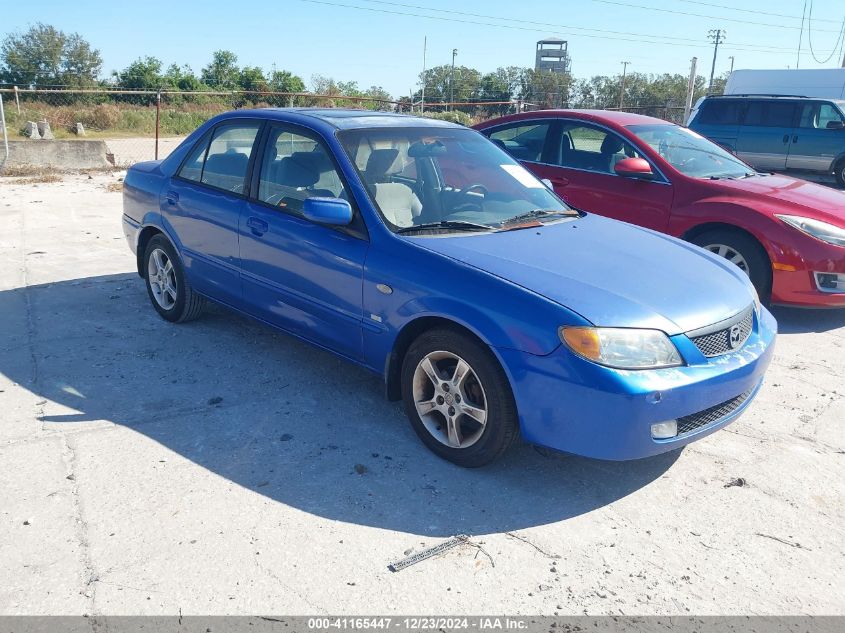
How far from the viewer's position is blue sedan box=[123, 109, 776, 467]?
3.05m

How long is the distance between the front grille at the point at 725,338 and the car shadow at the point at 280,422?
2.26ft

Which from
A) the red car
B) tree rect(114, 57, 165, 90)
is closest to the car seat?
the red car

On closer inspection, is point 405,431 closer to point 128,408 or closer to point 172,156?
point 128,408

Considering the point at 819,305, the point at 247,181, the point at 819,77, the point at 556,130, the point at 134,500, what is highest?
the point at 819,77

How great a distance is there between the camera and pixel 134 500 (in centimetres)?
315

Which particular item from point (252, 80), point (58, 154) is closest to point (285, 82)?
point (252, 80)

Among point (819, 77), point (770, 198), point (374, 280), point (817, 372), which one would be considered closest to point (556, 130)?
point (770, 198)

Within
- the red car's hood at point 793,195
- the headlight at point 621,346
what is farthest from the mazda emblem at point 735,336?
the red car's hood at point 793,195

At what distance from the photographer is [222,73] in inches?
1836

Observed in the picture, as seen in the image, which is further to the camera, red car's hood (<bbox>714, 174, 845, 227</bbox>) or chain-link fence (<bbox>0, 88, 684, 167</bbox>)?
chain-link fence (<bbox>0, 88, 684, 167</bbox>)

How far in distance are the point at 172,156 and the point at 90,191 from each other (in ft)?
25.5

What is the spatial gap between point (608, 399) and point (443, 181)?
→ 6.07 ft

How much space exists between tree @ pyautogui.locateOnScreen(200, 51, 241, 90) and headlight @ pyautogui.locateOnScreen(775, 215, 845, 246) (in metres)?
36.7

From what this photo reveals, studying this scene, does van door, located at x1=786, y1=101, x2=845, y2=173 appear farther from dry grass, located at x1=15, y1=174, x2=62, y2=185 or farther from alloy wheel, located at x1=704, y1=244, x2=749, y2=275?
dry grass, located at x1=15, y1=174, x2=62, y2=185
